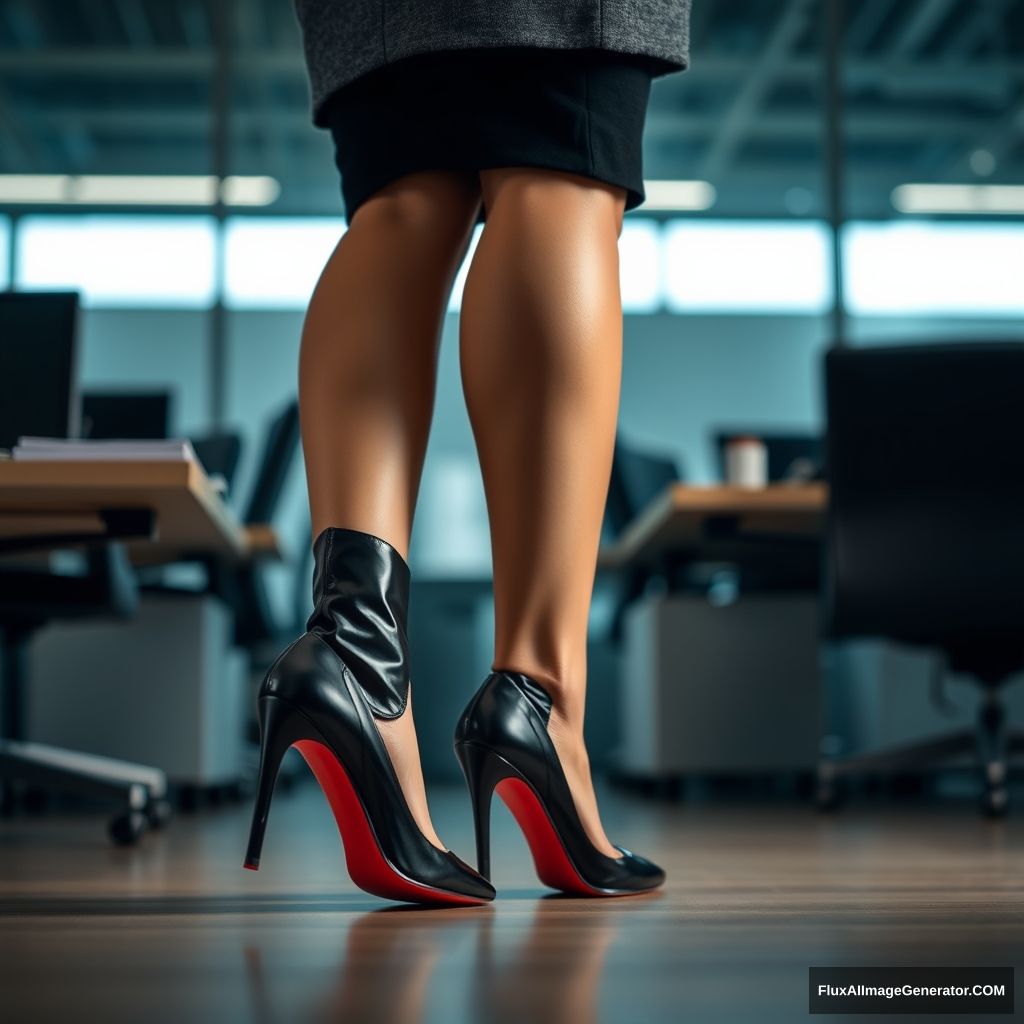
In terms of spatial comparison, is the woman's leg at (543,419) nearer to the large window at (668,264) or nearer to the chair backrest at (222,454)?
the chair backrest at (222,454)

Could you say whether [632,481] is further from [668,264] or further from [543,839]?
[543,839]

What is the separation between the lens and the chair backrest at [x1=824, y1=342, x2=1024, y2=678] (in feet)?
8.00

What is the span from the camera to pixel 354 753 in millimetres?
868

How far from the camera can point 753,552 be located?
3.30 meters

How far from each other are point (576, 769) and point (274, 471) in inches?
108

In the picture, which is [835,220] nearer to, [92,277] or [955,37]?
[955,37]

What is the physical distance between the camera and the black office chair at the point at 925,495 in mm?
2438

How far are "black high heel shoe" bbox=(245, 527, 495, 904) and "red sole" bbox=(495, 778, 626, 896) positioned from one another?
61mm

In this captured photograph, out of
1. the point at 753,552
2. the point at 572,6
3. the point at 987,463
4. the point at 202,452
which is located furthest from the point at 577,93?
the point at 202,452

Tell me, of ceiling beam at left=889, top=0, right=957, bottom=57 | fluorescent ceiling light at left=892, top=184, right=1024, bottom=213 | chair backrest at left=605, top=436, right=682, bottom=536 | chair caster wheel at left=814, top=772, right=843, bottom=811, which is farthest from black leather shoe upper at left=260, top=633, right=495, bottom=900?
ceiling beam at left=889, top=0, right=957, bottom=57

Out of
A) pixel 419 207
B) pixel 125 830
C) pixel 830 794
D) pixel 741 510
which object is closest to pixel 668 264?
pixel 741 510

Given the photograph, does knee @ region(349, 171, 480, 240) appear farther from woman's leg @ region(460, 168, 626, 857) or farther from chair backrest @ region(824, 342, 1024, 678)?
chair backrest @ region(824, 342, 1024, 678)

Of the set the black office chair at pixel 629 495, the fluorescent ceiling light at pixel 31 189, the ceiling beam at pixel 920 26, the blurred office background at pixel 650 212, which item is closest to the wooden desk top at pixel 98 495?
the black office chair at pixel 629 495

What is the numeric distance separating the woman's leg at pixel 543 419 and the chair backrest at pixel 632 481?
2.80 metres
